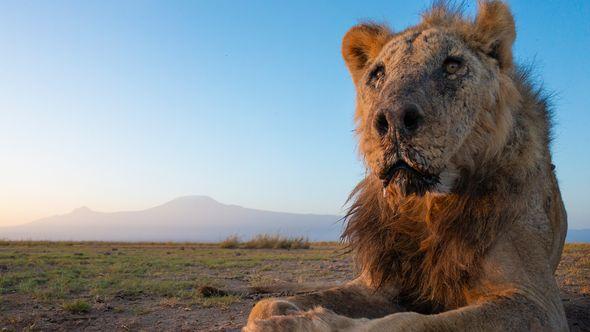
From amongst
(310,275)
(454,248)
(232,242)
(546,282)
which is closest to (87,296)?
(310,275)

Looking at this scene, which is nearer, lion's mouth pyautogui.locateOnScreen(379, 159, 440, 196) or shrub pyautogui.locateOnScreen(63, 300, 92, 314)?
lion's mouth pyautogui.locateOnScreen(379, 159, 440, 196)

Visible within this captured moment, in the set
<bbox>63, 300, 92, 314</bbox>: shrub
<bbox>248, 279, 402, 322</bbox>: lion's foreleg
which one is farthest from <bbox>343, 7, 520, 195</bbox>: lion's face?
<bbox>63, 300, 92, 314</bbox>: shrub

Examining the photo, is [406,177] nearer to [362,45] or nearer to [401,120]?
[401,120]

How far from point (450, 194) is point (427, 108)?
0.74m

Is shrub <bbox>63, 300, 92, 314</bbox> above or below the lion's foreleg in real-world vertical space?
below

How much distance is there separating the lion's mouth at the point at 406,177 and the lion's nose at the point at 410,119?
0.61 ft

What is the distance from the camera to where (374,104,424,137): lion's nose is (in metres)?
2.60

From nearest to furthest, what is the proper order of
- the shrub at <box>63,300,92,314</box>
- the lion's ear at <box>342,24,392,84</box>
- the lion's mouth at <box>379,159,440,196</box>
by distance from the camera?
the lion's mouth at <box>379,159,440,196</box> < the lion's ear at <box>342,24,392,84</box> < the shrub at <box>63,300,92,314</box>

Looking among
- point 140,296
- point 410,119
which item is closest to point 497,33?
point 410,119

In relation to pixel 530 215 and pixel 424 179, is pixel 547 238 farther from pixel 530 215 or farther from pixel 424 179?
pixel 424 179

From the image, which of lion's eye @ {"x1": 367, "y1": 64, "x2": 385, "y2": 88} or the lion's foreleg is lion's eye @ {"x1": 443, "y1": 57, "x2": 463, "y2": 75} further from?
the lion's foreleg

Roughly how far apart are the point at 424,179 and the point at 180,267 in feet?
30.2

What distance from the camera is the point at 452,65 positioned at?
3.27 m

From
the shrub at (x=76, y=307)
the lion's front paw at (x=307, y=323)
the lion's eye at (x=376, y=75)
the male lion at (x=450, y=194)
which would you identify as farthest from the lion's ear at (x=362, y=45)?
the shrub at (x=76, y=307)
